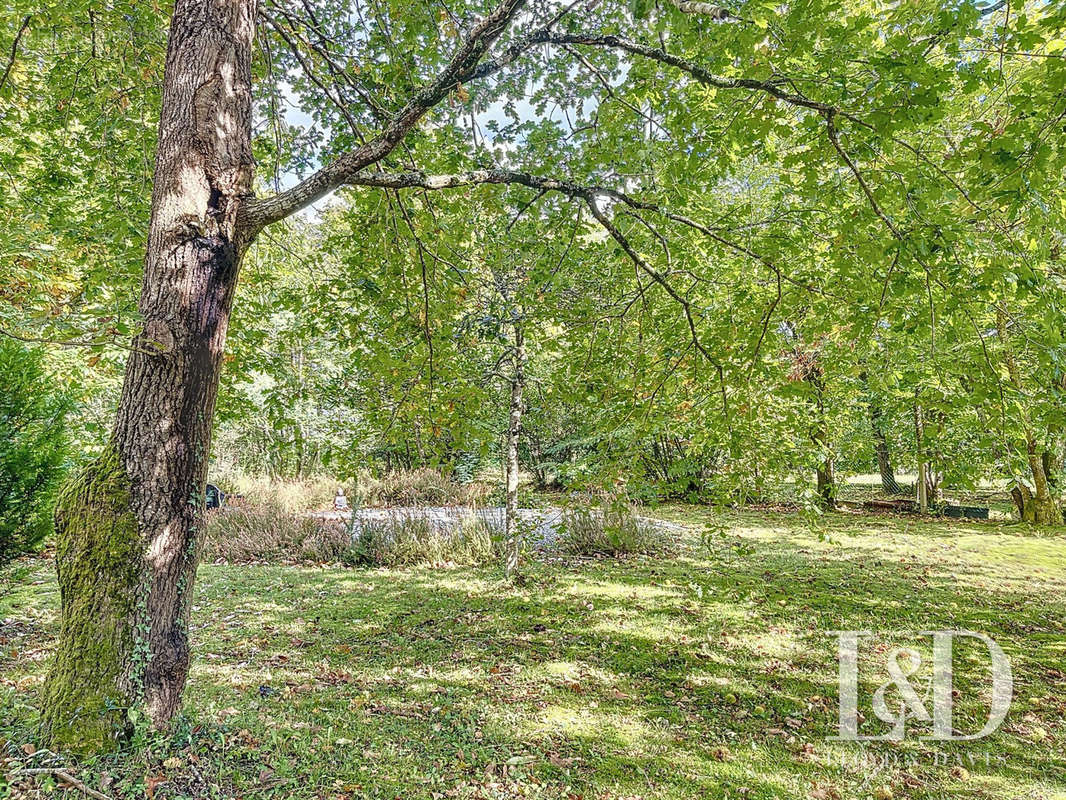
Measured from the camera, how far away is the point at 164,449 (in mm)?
2137

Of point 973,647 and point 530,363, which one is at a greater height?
point 530,363

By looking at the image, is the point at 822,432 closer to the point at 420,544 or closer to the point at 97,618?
the point at 97,618

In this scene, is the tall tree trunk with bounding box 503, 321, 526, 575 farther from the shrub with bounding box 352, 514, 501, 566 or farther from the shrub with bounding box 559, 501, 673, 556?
the shrub with bounding box 559, 501, 673, 556

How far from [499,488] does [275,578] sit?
202 inches

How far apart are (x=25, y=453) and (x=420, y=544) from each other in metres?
4.45

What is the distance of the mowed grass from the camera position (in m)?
2.66

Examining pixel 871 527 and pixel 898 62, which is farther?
pixel 871 527

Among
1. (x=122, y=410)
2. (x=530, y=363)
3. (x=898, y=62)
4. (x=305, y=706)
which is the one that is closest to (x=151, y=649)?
(x=122, y=410)

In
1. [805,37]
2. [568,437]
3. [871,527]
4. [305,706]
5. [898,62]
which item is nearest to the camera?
[898,62]

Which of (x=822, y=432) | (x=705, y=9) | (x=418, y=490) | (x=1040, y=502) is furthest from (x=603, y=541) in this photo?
(x=1040, y=502)

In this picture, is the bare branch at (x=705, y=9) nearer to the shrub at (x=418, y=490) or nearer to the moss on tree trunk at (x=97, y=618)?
the moss on tree trunk at (x=97, y=618)

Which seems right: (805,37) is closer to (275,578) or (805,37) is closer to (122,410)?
(122,410)

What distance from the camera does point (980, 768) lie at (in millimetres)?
2975

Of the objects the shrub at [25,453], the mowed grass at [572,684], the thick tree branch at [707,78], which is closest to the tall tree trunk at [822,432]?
the mowed grass at [572,684]
